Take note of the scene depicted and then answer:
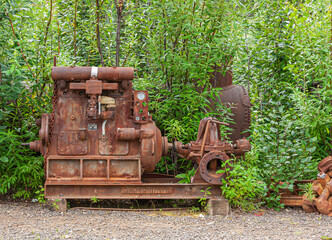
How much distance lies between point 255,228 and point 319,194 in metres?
1.33

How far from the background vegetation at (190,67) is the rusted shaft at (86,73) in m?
0.56

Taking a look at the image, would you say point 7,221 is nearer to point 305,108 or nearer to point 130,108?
point 130,108

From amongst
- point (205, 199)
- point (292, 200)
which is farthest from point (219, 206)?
point (292, 200)

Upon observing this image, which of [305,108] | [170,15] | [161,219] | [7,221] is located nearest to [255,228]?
[161,219]

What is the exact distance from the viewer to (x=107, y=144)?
634 cm

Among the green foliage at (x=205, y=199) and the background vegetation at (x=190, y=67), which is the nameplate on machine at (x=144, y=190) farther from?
the background vegetation at (x=190, y=67)

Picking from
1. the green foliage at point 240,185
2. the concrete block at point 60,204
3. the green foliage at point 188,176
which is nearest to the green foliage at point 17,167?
the concrete block at point 60,204

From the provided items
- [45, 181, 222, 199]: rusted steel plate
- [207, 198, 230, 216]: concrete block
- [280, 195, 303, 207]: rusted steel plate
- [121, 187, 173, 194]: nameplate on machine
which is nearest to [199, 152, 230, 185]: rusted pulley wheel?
[45, 181, 222, 199]: rusted steel plate

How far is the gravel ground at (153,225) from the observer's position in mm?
5066

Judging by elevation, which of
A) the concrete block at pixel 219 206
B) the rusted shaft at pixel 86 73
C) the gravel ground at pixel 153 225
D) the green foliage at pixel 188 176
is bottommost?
the gravel ground at pixel 153 225

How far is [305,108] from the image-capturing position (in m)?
6.78

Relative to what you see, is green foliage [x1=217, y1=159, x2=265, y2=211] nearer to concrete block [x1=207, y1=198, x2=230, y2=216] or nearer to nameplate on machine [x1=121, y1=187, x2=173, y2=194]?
concrete block [x1=207, y1=198, x2=230, y2=216]

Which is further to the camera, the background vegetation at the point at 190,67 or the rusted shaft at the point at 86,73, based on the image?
the background vegetation at the point at 190,67

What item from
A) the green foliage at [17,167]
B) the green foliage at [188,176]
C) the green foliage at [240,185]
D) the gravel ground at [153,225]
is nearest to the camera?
the gravel ground at [153,225]
